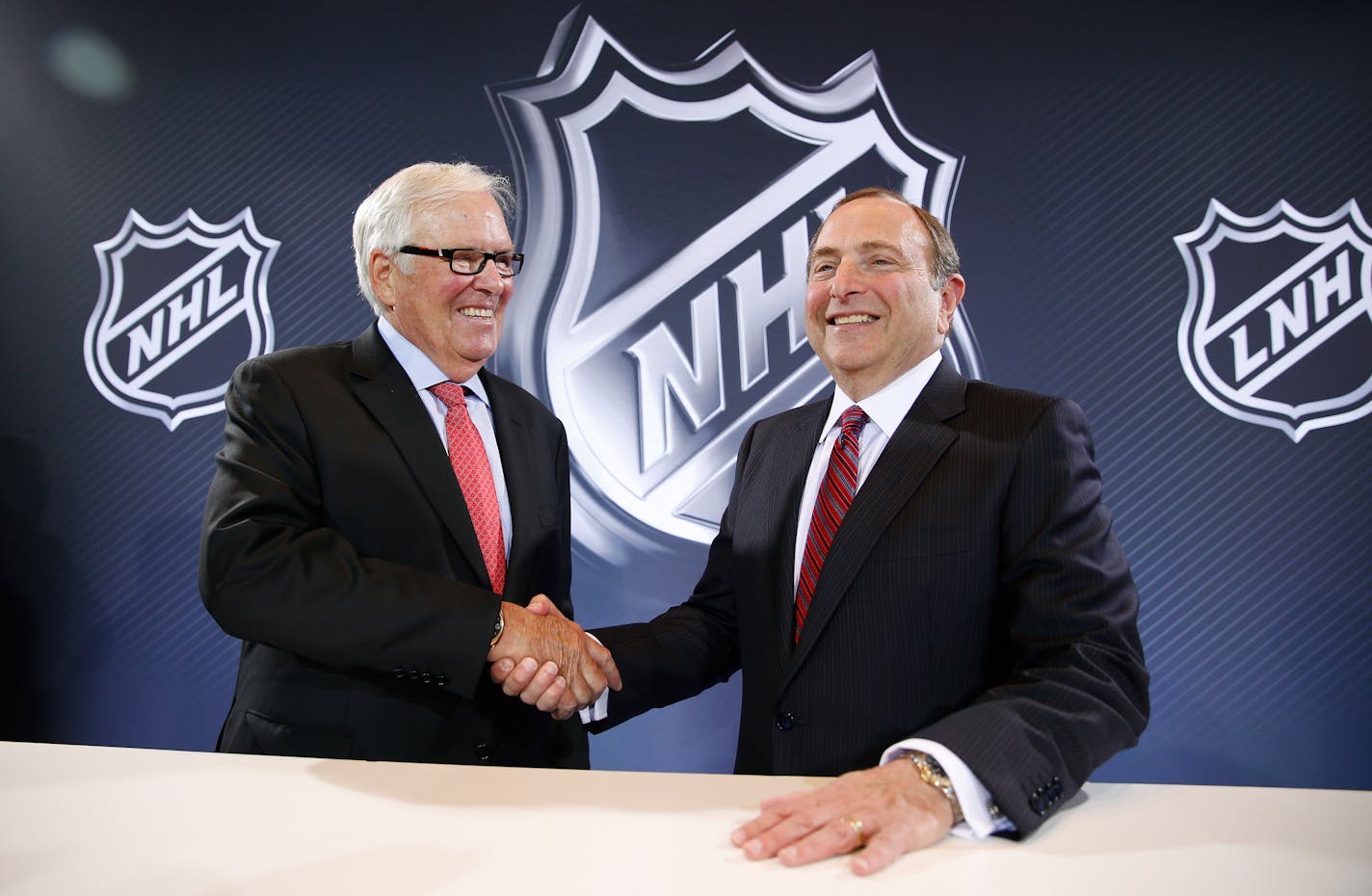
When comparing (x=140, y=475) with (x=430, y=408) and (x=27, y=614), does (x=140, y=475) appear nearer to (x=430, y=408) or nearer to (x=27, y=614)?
(x=27, y=614)

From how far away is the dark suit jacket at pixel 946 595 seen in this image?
1.59 metres

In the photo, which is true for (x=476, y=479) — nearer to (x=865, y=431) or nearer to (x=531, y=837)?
(x=865, y=431)

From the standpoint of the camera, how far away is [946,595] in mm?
1741

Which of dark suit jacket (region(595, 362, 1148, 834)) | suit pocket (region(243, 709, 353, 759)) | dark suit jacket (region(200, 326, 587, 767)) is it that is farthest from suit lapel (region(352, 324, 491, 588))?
dark suit jacket (region(595, 362, 1148, 834))

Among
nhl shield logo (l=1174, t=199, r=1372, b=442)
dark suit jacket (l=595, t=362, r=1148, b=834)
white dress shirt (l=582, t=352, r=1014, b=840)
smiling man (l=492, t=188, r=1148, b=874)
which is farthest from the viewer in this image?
nhl shield logo (l=1174, t=199, r=1372, b=442)

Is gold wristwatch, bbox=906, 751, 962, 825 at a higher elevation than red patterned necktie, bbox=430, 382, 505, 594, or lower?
lower

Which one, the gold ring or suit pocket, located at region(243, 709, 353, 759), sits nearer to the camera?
the gold ring

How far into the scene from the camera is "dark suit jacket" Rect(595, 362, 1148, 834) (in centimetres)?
159

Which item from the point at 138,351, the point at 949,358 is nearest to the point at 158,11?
the point at 138,351

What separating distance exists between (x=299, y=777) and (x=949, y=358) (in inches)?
126

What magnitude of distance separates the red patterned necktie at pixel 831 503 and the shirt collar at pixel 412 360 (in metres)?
0.97

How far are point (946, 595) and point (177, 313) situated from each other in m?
3.78

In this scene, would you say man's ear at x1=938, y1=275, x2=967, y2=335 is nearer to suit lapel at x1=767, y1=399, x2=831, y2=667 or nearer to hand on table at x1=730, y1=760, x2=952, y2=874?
suit lapel at x1=767, y1=399, x2=831, y2=667

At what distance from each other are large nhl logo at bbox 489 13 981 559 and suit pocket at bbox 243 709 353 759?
202 cm
